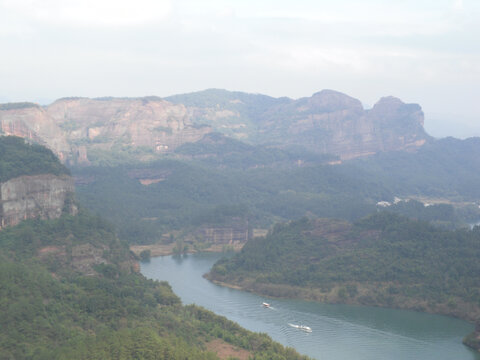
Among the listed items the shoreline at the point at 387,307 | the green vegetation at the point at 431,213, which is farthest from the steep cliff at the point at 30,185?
the green vegetation at the point at 431,213

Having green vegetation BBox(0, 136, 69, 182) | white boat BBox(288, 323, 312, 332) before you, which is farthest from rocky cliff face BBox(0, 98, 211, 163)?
white boat BBox(288, 323, 312, 332)

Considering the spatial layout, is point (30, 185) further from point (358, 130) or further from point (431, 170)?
point (358, 130)

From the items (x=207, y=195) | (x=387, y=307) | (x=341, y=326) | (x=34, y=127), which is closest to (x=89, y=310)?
(x=341, y=326)

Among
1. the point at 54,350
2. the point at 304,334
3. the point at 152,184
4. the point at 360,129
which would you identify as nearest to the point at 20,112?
the point at 152,184

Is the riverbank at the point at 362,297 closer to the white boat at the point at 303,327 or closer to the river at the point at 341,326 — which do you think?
the river at the point at 341,326

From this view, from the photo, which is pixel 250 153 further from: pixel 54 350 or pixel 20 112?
pixel 54 350

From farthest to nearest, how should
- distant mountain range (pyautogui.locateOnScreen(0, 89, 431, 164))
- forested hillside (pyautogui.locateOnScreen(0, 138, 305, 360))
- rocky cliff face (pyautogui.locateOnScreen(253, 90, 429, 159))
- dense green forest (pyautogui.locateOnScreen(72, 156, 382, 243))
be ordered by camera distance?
rocky cliff face (pyautogui.locateOnScreen(253, 90, 429, 159)), distant mountain range (pyautogui.locateOnScreen(0, 89, 431, 164)), dense green forest (pyautogui.locateOnScreen(72, 156, 382, 243)), forested hillside (pyautogui.locateOnScreen(0, 138, 305, 360))

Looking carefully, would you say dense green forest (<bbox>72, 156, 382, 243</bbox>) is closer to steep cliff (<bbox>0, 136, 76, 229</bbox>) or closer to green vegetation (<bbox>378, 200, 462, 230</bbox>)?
green vegetation (<bbox>378, 200, 462, 230</bbox>)
